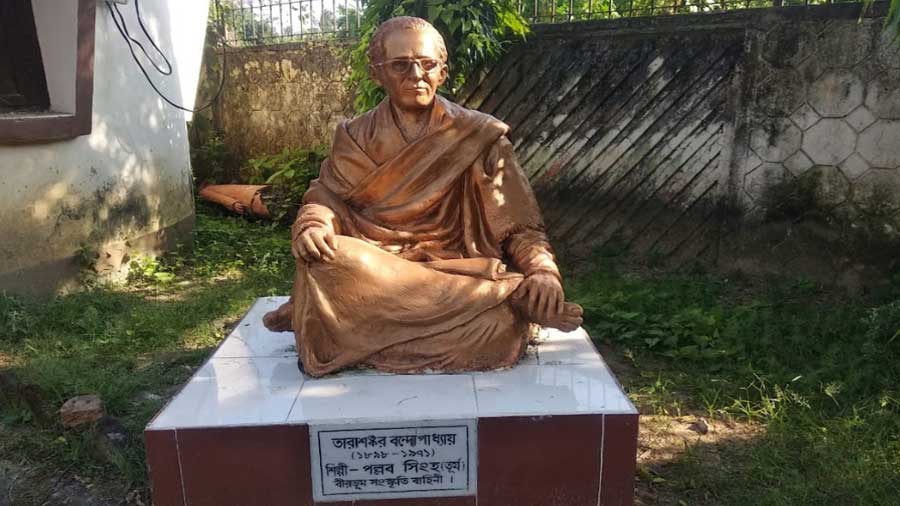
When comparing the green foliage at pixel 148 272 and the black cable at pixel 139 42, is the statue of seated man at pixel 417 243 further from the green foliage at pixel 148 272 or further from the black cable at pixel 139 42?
the black cable at pixel 139 42

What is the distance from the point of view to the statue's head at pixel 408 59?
8.67 ft

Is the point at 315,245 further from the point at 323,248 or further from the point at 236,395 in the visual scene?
the point at 236,395

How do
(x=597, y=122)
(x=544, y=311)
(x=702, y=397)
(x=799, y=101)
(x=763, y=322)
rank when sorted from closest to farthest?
(x=544, y=311) → (x=702, y=397) → (x=763, y=322) → (x=799, y=101) → (x=597, y=122)

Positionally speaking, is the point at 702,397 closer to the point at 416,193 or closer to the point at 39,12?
the point at 416,193

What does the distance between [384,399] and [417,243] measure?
748mm

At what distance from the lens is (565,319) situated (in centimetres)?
269

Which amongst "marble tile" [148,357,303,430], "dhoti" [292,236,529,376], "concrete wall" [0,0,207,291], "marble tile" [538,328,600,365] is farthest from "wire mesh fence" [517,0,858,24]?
"marble tile" [148,357,303,430]

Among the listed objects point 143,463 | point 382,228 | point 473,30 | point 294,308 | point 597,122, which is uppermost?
point 473,30

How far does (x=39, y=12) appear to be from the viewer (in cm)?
506

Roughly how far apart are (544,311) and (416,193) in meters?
0.73

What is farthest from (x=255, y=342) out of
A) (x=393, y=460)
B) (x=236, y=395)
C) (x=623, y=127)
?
(x=623, y=127)

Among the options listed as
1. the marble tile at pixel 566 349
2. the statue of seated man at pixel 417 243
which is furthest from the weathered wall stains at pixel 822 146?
the statue of seated man at pixel 417 243

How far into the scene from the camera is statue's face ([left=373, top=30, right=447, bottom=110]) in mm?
2641

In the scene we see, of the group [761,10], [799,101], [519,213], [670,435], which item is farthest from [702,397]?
[761,10]
